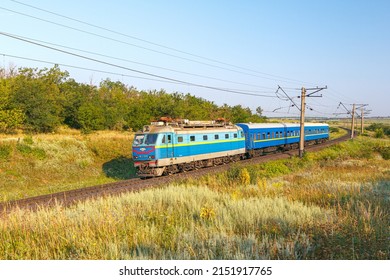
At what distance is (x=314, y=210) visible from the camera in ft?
29.1

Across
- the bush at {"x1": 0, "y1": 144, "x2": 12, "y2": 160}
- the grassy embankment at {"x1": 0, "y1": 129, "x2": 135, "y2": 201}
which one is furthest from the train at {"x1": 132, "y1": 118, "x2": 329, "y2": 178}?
the bush at {"x1": 0, "y1": 144, "x2": 12, "y2": 160}

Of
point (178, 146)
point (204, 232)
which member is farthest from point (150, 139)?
point (204, 232)

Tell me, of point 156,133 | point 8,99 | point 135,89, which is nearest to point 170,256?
point 156,133

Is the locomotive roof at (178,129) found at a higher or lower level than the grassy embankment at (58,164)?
higher

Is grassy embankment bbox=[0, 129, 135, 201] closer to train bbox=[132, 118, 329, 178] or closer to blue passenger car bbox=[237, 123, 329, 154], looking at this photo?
train bbox=[132, 118, 329, 178]

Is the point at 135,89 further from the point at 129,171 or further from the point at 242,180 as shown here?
the point at 242,180

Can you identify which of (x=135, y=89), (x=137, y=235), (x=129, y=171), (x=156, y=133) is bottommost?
(x=129, y=171)

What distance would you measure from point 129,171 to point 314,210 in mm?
21400

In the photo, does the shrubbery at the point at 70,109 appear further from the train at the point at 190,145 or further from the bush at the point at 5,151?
the train at the point at 190,145

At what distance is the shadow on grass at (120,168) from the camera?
26900 millimetres

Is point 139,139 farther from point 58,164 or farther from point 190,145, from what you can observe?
point 58,164

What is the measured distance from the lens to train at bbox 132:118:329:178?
20.4 metres

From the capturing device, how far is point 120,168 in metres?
29.2

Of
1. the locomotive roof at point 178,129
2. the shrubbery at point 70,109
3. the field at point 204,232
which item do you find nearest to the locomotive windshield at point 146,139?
the locomotive roof at point 178,129
